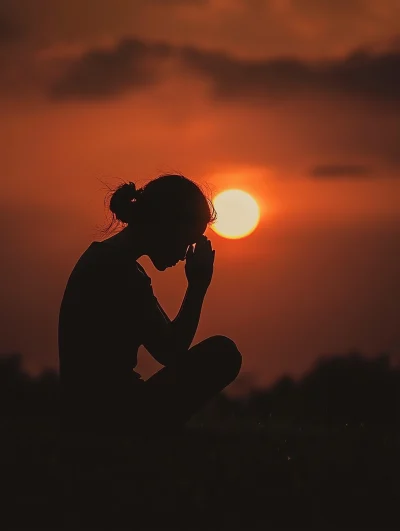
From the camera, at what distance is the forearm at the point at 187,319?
805 centimetres

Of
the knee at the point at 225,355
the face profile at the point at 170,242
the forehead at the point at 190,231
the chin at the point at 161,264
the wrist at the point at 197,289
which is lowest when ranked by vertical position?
→ the knee at the point at 225,355

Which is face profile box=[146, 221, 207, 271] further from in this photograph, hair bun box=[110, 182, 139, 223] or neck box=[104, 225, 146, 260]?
hair bun box=[110, 182, 139, 223]

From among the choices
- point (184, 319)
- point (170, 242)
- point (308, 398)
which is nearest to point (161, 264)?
point (170, 242)

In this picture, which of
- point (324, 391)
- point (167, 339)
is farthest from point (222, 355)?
point (324, 391)

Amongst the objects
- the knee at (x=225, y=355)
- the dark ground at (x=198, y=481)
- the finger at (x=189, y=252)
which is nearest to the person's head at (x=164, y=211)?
the finger at (x=189, y=252)

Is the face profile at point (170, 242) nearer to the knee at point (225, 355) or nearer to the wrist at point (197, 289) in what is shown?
the wrist at point (197, 289)

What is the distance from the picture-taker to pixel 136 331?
26.1ft

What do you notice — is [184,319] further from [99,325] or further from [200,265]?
[99,325]

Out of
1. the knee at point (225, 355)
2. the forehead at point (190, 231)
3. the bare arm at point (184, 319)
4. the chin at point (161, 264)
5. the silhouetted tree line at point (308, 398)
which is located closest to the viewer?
the bare arm at point (184, 319)

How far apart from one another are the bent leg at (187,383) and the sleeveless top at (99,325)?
8.4 inches

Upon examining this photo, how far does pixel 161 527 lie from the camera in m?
5.88

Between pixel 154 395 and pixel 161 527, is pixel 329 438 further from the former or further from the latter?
pixel 161 527

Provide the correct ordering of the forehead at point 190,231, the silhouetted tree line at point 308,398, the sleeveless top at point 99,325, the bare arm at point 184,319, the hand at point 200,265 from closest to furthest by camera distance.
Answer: the sleeveless top at point 99,325
the bare arm at point 184,319
the forehead at point 190,231
the hand at point 200,265
the silhouetted tree line at point 308,398

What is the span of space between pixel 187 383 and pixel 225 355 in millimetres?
360
